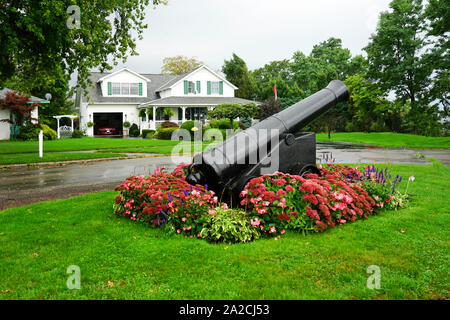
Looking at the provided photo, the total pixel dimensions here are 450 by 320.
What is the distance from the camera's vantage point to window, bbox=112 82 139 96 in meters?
39.7

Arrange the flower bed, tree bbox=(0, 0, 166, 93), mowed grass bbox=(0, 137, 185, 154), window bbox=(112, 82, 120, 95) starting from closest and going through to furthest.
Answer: the flower bed → tree bbox=(0, 0, 166, 93) → mowed grass bbox=(0, 137, 185, 154) → window bbox=(112, 82, 120, 95)

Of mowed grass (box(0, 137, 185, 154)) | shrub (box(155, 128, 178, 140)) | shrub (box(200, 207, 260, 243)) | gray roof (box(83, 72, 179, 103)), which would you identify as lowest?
shrub (box(200, 207, 260, 243))

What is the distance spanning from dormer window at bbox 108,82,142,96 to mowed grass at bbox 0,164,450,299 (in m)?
36.3

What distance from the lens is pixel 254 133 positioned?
538 cm

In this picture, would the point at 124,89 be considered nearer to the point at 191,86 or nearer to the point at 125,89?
the point at 125,89

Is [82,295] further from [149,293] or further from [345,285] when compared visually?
[345,285]

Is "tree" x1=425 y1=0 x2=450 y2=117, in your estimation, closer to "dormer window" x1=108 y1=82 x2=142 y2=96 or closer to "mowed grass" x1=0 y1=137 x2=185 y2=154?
"mowed grass" x1=0 y1=137 x2=185 y2=154

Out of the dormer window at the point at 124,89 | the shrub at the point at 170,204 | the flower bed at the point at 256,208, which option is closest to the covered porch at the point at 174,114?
the dormer window at the point at 124,89

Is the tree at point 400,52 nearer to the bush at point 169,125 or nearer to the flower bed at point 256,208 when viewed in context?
the bush at point 169,125

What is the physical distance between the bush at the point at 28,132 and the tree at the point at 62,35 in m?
12.1

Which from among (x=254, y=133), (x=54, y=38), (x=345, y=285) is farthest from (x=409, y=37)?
(x=345, y=285)

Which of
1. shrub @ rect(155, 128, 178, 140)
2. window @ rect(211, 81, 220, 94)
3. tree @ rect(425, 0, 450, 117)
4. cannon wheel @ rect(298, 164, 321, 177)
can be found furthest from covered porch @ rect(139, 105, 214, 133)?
cannon wheel @ rect(298, 164, 321, 177)

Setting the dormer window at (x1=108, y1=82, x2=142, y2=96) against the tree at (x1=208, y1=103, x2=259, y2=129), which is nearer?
the tree at (x1=208, y1=103, x2=259, y2=129)

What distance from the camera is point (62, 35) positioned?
11391 mm
